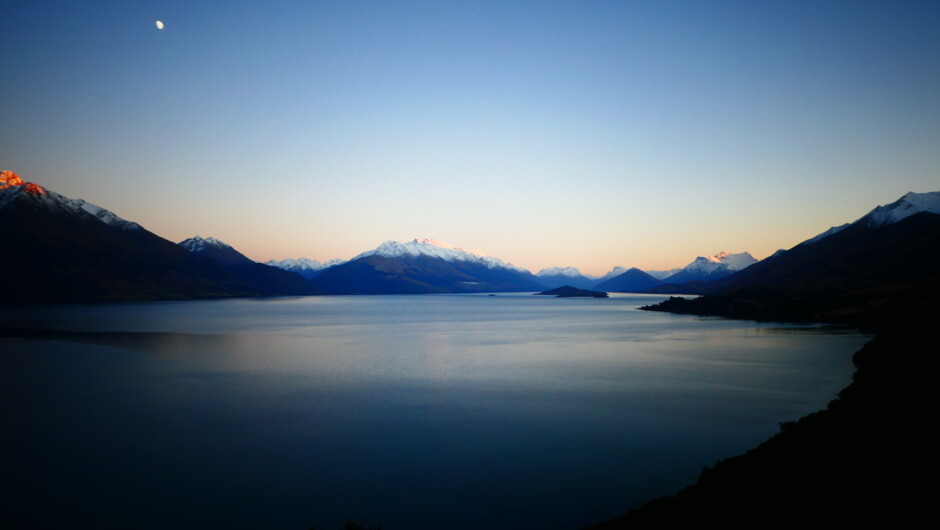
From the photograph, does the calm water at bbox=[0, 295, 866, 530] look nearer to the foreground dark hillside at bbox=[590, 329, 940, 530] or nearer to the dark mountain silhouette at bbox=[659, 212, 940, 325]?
the foreground dark hillside at bbox=[590, 329, 940, 530]

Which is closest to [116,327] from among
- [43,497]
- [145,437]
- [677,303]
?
[145,437]

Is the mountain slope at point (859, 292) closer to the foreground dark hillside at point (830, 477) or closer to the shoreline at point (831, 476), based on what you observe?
the shoreline at point (831, 476)

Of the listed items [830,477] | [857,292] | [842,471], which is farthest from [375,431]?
[857,292]

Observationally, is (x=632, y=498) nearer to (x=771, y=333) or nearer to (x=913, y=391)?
(x=913, y=391)

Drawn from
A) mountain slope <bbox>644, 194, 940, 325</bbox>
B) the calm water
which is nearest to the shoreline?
the calm water

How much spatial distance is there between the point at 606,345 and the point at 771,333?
34299mm

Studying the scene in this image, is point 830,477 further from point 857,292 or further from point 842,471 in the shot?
point 857,292

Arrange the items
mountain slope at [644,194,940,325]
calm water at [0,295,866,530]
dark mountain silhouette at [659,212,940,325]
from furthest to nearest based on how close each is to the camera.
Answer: dark mountain silhouette at [659,212,940,325] < mountain slope at [644,194,940,325] < calm water at [0,295,866,530]

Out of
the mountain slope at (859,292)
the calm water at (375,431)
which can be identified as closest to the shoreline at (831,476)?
the calm water at (375,431)

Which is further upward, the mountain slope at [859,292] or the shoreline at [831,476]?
the mountain slope at [859,292]

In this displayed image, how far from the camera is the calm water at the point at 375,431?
710 inches

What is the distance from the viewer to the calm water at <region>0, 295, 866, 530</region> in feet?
59.2

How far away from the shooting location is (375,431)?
27.4 meters

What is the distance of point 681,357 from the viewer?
56.0 meters
